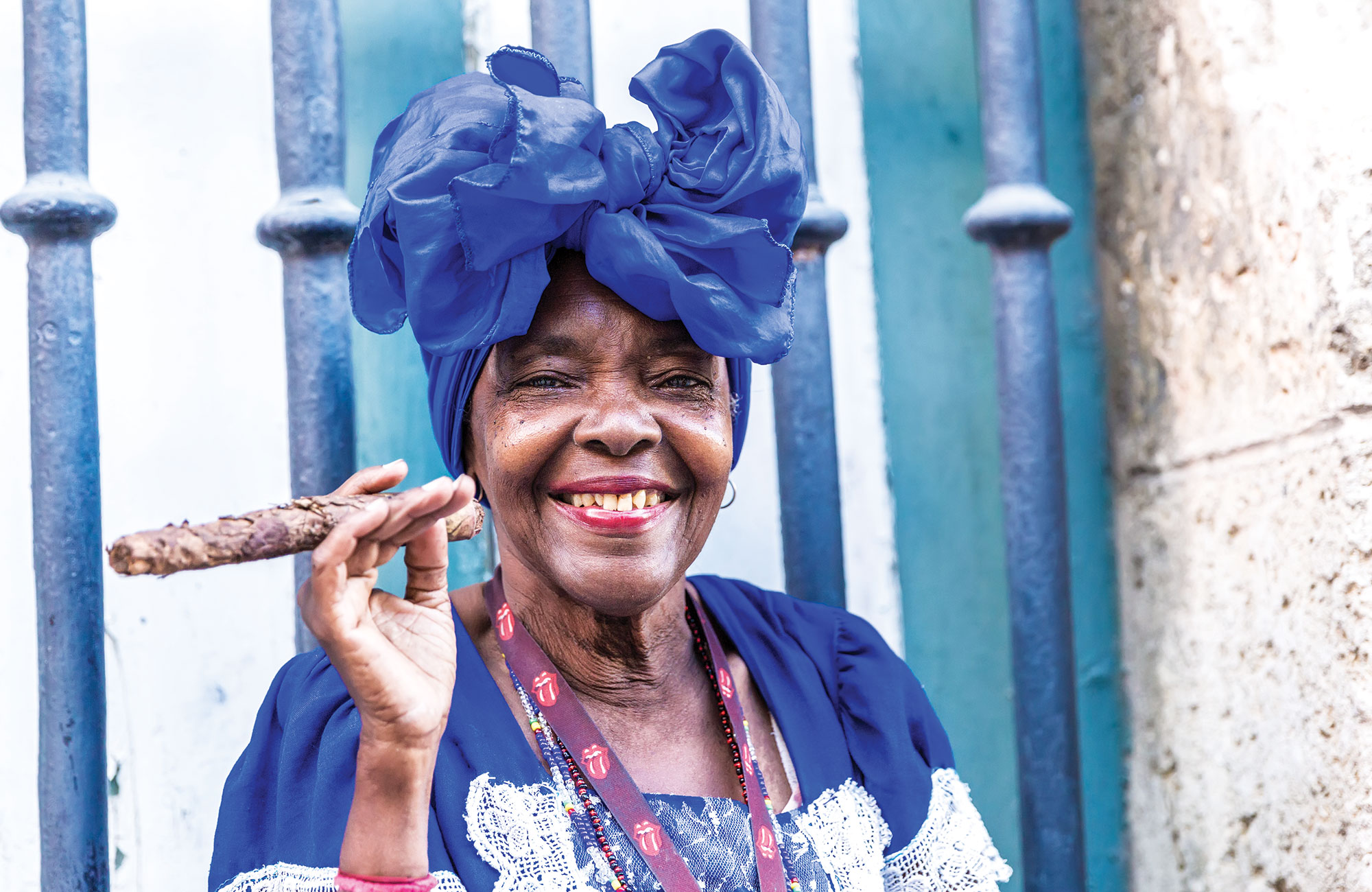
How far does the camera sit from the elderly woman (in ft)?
4.95

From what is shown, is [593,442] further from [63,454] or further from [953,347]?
[953,347]

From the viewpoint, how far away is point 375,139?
7.63 ft

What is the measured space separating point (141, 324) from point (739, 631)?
3.60 ft

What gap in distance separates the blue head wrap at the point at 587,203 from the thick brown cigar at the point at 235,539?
37 centimetres

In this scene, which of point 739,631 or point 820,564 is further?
point 820,564

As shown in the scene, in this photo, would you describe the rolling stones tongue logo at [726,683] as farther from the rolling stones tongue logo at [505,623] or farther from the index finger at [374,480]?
the index finger at [374,480]

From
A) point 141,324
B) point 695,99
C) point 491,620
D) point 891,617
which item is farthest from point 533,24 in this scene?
point 891,617

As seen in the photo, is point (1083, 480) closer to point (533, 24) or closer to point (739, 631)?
point (739, 631)

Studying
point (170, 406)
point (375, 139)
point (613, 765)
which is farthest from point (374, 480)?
point (375, 139)

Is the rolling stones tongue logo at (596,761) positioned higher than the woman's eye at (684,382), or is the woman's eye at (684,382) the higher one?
the woman's eye at (684,382)

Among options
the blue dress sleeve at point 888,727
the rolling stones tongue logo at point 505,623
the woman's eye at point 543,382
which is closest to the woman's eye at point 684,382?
the woman's eye at point 543,382

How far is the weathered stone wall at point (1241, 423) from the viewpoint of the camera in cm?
181

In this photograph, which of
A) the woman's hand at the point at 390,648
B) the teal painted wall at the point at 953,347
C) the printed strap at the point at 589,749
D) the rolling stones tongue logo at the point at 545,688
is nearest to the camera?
the woman's hand at the point at 390,648

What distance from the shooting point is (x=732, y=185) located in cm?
164
